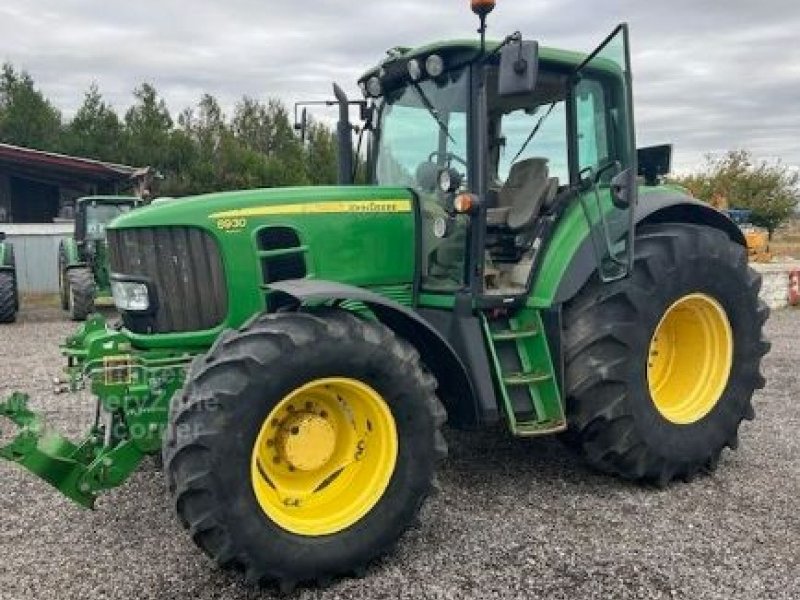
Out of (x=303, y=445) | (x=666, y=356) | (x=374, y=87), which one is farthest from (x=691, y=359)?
(x=303, y=445)

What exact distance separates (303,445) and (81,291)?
978 cm

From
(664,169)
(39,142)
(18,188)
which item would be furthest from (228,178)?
(664,169)

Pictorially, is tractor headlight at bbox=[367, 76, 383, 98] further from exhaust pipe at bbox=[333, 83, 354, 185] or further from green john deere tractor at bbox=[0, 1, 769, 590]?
exhaust pipe at bbox=[333, 83, 354, 185]

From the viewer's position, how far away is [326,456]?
3668 millimetres

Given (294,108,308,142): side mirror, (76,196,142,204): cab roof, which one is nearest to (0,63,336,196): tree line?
(76,196,142,204): cab roof

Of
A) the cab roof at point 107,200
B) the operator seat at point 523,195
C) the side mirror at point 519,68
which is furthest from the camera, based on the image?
the cab roof at point 107,200

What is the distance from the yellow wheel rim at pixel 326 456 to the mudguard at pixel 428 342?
446mm

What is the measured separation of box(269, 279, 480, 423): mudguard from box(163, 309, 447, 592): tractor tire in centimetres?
15

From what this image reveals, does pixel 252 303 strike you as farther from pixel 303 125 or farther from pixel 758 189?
pixel 758 189

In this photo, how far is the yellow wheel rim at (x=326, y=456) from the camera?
3572 mm

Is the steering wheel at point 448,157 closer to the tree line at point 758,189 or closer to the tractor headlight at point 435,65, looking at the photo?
the tractor headlight at point 435,65

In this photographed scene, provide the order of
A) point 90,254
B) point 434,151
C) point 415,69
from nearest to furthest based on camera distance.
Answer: point 415,69 < point 434,151 < point 90,254

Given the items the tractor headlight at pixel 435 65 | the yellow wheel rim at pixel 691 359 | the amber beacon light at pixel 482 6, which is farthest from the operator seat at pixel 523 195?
the amber beacon light at pixel 482 6

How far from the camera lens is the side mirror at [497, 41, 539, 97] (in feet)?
12.1
